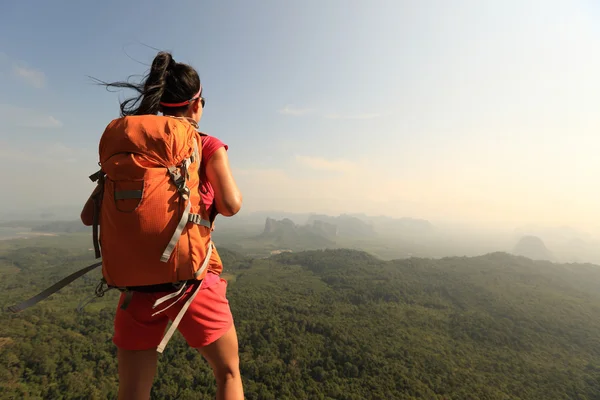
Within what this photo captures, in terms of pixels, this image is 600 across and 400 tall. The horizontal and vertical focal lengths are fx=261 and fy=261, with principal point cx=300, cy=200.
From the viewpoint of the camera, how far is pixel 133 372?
1.81 meters

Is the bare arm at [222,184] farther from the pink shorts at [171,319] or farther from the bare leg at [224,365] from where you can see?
the bare leg at [224,365]

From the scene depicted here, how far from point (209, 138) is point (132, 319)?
1356mm

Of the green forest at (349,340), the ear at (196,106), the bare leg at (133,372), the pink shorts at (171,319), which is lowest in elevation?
the green forest at (349,340)

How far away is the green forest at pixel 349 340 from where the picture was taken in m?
43.6

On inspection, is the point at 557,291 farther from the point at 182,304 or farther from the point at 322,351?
the point at 182,304

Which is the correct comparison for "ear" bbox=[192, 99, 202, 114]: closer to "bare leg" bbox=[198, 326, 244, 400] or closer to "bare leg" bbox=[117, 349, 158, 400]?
"bare leg" bbox=[198, 326, 244, 400]

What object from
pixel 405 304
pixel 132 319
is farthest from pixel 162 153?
pixel 405 304

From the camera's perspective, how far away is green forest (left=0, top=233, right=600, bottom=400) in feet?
143

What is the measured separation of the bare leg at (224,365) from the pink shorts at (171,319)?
7 cm

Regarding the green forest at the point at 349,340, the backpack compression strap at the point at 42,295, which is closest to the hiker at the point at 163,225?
the backpack compression strap at the point at 42,295

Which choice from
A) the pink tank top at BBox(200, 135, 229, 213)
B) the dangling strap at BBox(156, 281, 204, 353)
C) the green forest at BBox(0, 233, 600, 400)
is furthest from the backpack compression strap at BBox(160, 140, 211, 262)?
the green forest at BBox(0, 233, 600, 400)

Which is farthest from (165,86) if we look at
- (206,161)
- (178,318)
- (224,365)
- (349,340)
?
(349,340)

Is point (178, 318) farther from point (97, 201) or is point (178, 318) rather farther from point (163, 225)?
point (97, 201)

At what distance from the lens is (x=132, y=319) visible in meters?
1.79
